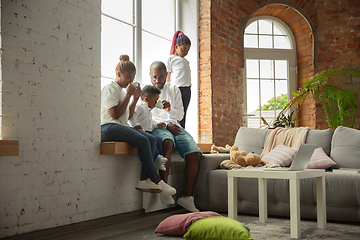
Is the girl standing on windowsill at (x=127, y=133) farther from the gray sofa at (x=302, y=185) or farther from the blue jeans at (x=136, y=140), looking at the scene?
the gray sofa at (x=302, y=185)

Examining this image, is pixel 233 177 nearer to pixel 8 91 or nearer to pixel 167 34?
pixel 8 91

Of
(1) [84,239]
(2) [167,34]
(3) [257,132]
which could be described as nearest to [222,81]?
(2) [167,34]

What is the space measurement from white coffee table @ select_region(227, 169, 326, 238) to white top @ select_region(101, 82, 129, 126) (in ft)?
3.14

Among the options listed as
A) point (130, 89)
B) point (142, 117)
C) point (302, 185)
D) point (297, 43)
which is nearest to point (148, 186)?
point (142, 117)

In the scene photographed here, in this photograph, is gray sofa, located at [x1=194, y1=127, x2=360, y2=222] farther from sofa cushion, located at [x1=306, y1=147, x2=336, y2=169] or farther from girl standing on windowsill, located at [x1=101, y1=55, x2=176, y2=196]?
girl standing on windowsill, located at [x1=101, y1=55, x2=176, y2=196]

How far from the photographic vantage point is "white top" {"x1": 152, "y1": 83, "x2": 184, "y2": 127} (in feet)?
11.7

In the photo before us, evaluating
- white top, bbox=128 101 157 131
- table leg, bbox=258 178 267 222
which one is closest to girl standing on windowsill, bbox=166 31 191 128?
white top, bbox=128 101 157 131

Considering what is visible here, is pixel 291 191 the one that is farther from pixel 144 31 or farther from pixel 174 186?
pixel 144 31

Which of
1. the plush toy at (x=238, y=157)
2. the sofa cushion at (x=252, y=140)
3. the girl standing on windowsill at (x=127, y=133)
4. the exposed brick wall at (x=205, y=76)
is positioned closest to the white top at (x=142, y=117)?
the girl standing on windowsill at (x=127, y=133)

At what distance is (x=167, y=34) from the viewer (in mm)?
4645

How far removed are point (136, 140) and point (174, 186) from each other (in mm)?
905

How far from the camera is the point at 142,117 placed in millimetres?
3248

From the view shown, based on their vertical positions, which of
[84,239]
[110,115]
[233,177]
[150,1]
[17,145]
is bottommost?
[84,239]

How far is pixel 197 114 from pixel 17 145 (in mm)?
3101
